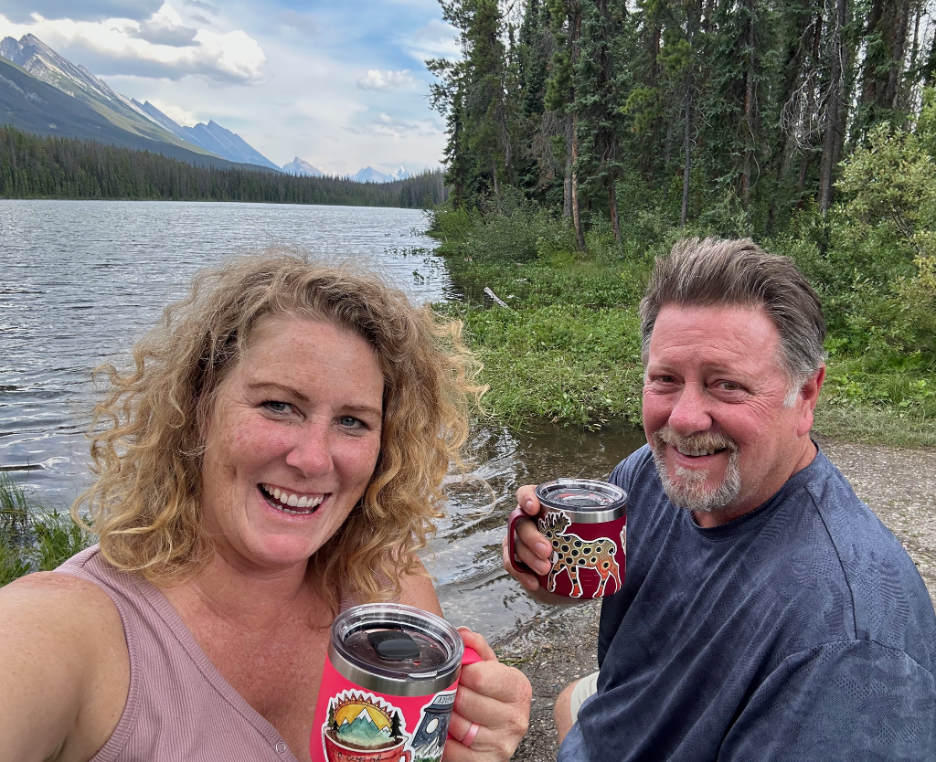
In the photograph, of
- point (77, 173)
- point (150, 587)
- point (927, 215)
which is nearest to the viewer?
point (150, 587)

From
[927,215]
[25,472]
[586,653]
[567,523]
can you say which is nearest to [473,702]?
[567,523]

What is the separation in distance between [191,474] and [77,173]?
131m

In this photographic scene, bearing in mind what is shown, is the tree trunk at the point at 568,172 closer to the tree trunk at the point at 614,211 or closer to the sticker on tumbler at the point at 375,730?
the tree trunk at the point at 614,211

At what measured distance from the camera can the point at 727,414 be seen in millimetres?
1949

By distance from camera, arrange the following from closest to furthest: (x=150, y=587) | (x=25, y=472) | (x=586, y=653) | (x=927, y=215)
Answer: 1. (x=150, y=587)
2. (x=586, y=653)
3. (x=25, y=472)
4. (x=927, y=215)

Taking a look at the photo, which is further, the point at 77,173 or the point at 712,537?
the point at 77,173

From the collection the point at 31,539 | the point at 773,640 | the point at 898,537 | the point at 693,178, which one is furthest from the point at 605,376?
the point at 693,178

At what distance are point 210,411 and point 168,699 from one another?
66 cm

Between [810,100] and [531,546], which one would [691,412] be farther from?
[810,100]

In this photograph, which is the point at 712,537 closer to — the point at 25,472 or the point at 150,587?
the point at 150,587

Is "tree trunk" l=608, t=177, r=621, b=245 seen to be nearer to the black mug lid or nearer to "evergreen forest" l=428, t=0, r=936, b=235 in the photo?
"evergreen forest" l=428, t=0, r=936, b=235

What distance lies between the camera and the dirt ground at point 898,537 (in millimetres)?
3748

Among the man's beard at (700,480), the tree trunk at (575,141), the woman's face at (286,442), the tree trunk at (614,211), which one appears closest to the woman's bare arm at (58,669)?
the woman's face at (286,442)

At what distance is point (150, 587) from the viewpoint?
154 centimetres
